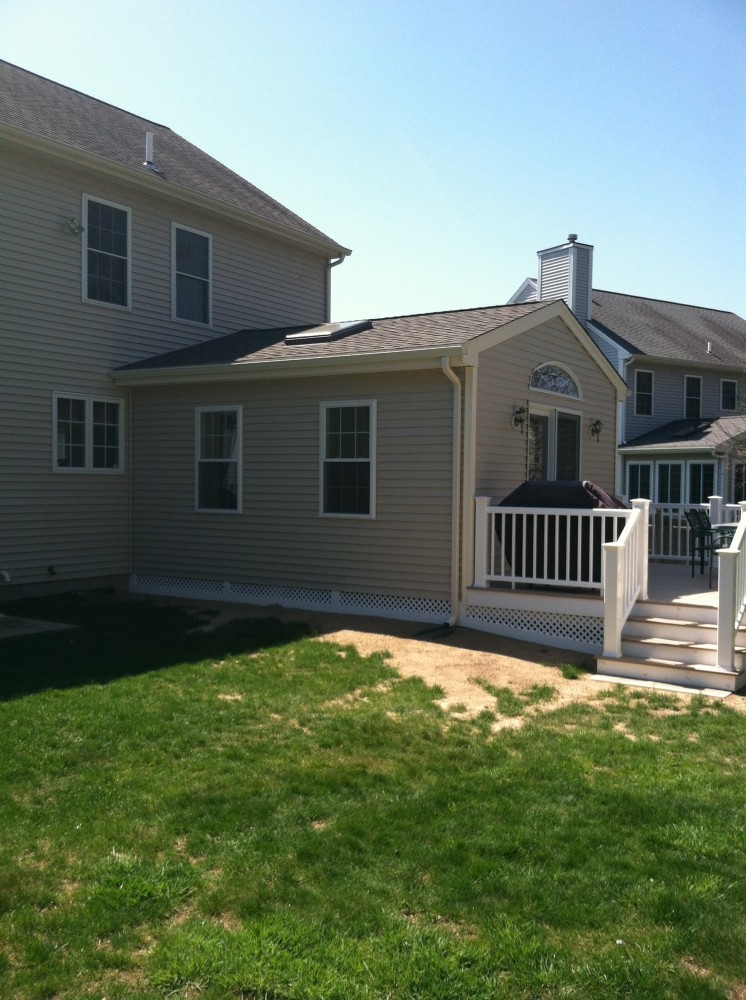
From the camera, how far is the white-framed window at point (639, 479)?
25.1 meters

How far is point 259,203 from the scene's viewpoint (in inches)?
608

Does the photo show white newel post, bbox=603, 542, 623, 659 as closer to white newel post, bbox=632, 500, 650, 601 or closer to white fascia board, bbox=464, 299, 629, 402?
white newel post, bbox=632, 500, 650, 601

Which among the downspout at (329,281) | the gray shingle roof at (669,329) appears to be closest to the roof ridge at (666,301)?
the gray shingle roof at (669,329)

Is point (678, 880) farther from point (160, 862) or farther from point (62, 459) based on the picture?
point (62, 459)

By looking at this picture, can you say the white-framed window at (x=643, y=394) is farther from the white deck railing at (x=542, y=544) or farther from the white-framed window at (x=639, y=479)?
the white deck railing at (x=542, y=544)

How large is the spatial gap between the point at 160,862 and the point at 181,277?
11.1m

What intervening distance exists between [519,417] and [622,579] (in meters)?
2.92

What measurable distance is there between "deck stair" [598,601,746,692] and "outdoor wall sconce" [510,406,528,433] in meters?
2.73

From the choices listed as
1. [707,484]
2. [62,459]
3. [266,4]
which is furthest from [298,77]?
[707,484]

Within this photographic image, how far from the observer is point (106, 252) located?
12305 mm

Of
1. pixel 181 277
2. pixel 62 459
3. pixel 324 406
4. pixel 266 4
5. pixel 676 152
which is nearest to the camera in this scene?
pixel 266 4

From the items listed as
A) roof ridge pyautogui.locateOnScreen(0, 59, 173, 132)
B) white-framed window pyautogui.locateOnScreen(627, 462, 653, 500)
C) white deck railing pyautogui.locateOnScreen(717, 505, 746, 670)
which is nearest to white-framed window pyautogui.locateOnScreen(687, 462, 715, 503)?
white-framed window pyautogui.locateOnScreen(627, 462, 653, 500)

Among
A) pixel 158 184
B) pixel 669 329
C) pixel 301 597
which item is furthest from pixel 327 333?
pixel 669 329

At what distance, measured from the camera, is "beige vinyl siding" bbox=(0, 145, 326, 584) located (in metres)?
11.1
